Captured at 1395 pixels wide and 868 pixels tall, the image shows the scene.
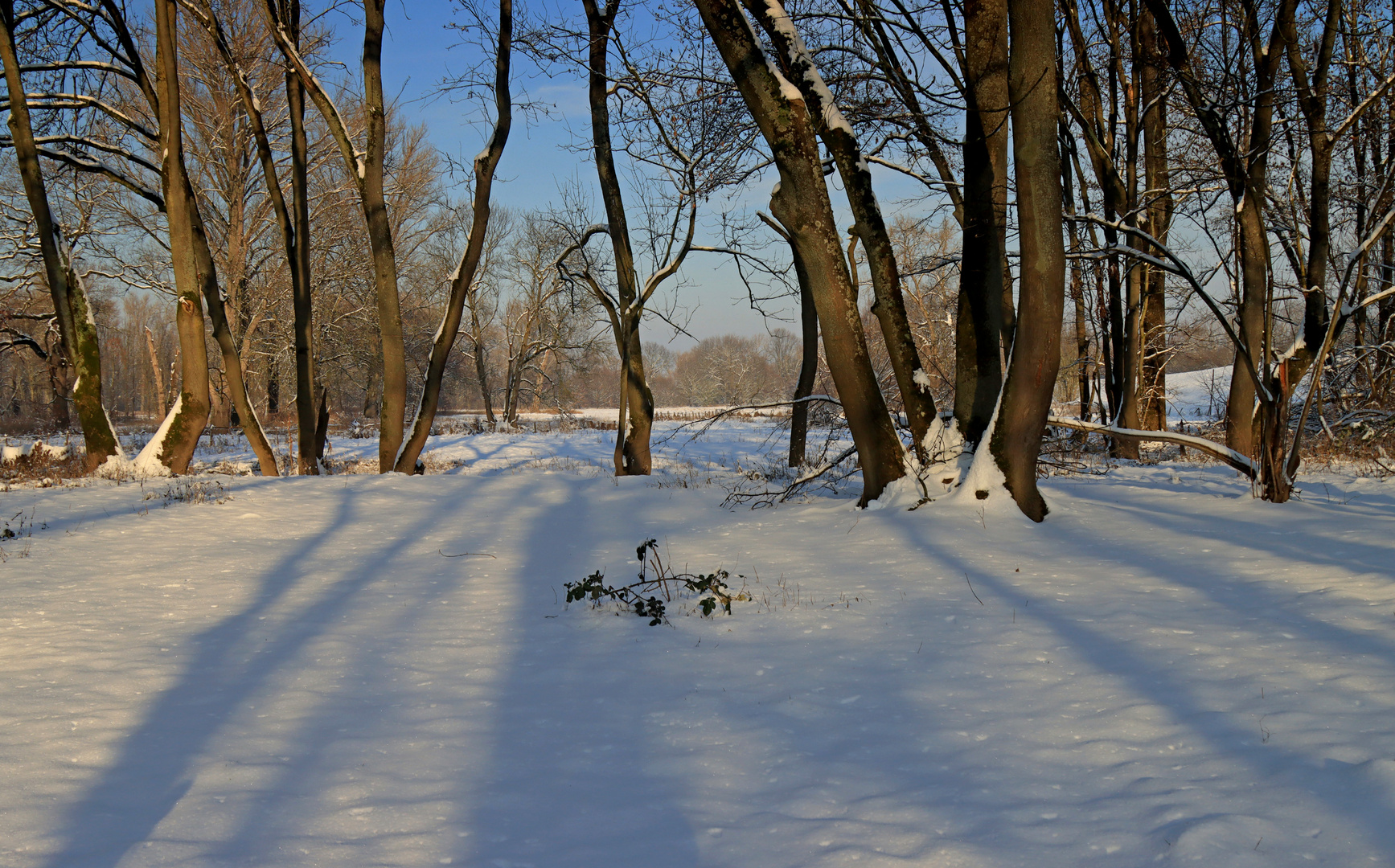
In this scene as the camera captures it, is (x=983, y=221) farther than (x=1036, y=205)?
Yes

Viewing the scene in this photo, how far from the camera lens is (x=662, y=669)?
141 inches

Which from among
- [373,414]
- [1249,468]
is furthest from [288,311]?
[1249,468]

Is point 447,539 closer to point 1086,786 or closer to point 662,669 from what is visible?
point 662,669

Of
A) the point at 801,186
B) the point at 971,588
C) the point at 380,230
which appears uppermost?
the point at 380,230

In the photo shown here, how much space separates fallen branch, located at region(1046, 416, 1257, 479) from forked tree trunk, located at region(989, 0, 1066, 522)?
0.50 metres

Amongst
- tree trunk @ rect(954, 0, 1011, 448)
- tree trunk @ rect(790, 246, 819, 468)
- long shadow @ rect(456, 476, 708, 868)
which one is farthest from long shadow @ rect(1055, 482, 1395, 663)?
tree trunk @ rect(790, 246, 819, 468)

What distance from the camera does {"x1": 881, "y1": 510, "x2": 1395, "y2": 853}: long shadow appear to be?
2086 millimetres

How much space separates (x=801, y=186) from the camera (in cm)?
638

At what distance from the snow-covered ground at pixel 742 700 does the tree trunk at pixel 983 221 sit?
1148 millimetres

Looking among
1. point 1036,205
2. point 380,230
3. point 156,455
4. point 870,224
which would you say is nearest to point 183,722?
point 1036,205

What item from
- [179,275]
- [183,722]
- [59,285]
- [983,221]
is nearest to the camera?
[183,722]

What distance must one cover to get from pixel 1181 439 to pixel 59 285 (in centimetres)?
1345

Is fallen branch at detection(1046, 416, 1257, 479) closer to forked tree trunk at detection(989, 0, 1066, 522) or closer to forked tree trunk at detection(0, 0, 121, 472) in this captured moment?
forked tree trunk at detection(989, 0, 1066, 522)

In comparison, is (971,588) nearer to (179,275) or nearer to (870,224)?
(870,224)
